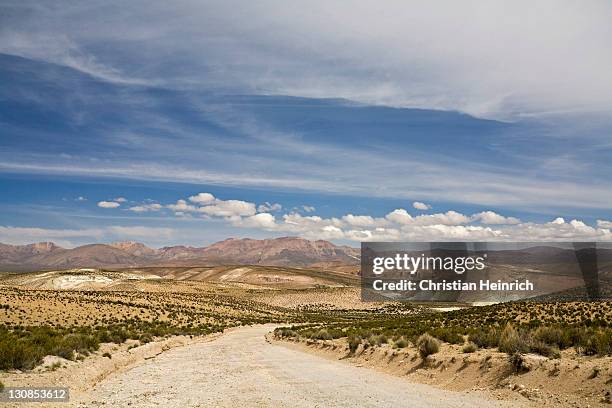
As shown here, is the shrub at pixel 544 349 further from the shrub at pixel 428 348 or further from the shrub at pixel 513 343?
the shrub at pixel 428 348

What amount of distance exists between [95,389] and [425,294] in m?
142

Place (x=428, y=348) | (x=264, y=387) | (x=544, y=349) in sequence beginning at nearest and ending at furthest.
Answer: (x=264, y=387)
(x=544, y=349)
(x=428, y=348)

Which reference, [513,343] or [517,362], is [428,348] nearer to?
[513,343]

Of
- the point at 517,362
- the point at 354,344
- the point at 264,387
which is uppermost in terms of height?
the point at 517,362

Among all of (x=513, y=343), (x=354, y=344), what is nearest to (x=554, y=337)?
(x=513, y=343)

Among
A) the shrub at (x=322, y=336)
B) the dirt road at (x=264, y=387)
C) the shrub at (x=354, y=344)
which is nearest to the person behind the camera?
the dirt road at (x=264, y=387)

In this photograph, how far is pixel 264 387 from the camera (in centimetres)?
1503

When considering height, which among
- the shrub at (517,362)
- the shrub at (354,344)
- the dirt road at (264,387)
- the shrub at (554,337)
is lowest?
the shrub at (354,344)

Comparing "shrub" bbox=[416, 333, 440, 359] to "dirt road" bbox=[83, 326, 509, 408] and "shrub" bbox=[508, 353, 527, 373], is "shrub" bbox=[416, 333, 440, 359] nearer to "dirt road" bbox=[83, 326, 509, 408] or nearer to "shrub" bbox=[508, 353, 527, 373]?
"dirt road" bbox=[83, 326, 509, 408]

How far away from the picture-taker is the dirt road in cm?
1270

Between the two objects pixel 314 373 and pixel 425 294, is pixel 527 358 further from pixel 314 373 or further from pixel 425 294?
pixel 425 294

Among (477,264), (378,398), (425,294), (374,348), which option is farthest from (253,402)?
(425,294)

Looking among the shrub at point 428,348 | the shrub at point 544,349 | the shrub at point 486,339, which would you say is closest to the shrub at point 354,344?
the shrub at point 428,348

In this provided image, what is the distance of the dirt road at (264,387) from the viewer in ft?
41.7
